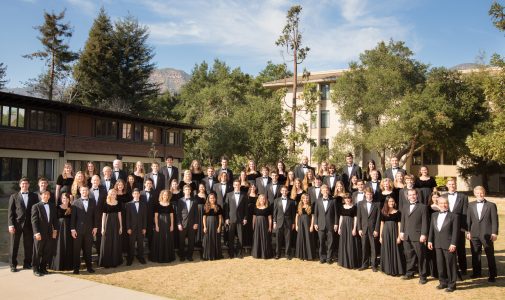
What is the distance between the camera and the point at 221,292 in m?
7.97

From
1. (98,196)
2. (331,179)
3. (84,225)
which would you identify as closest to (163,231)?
(98,196)

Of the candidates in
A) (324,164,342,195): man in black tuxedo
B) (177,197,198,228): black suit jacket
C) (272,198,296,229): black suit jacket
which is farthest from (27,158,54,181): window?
(324,164,342,195): man in black tuxedo

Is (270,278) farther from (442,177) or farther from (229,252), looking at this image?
(442,177)

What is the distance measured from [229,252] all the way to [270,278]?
240cm

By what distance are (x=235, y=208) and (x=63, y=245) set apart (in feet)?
13.6

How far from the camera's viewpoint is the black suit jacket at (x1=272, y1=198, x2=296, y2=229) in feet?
36.5

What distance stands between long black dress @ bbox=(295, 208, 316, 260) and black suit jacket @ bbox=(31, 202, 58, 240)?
5.63m

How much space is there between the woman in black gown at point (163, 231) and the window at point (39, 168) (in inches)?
783

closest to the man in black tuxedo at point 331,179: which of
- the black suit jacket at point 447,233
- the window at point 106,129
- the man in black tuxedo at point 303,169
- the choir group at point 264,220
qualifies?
the choir group at point 264,220

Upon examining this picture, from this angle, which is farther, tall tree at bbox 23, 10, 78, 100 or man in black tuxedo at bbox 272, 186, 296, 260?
tall tree at bbox 23, 10, 78, 100

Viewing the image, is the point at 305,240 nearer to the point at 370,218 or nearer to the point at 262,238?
the point at 262,238

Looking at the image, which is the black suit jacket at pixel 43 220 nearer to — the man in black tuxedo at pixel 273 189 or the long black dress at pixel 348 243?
the man in black tuxedo at pixel 273 189

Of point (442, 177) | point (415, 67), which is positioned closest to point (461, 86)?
point (415, 67)

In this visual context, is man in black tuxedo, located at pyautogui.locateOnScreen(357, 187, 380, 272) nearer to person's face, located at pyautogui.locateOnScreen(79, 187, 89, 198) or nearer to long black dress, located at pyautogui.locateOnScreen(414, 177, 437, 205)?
long black dress, located at pyautogui.locateOnScreen(414, 177, 437, 205)
